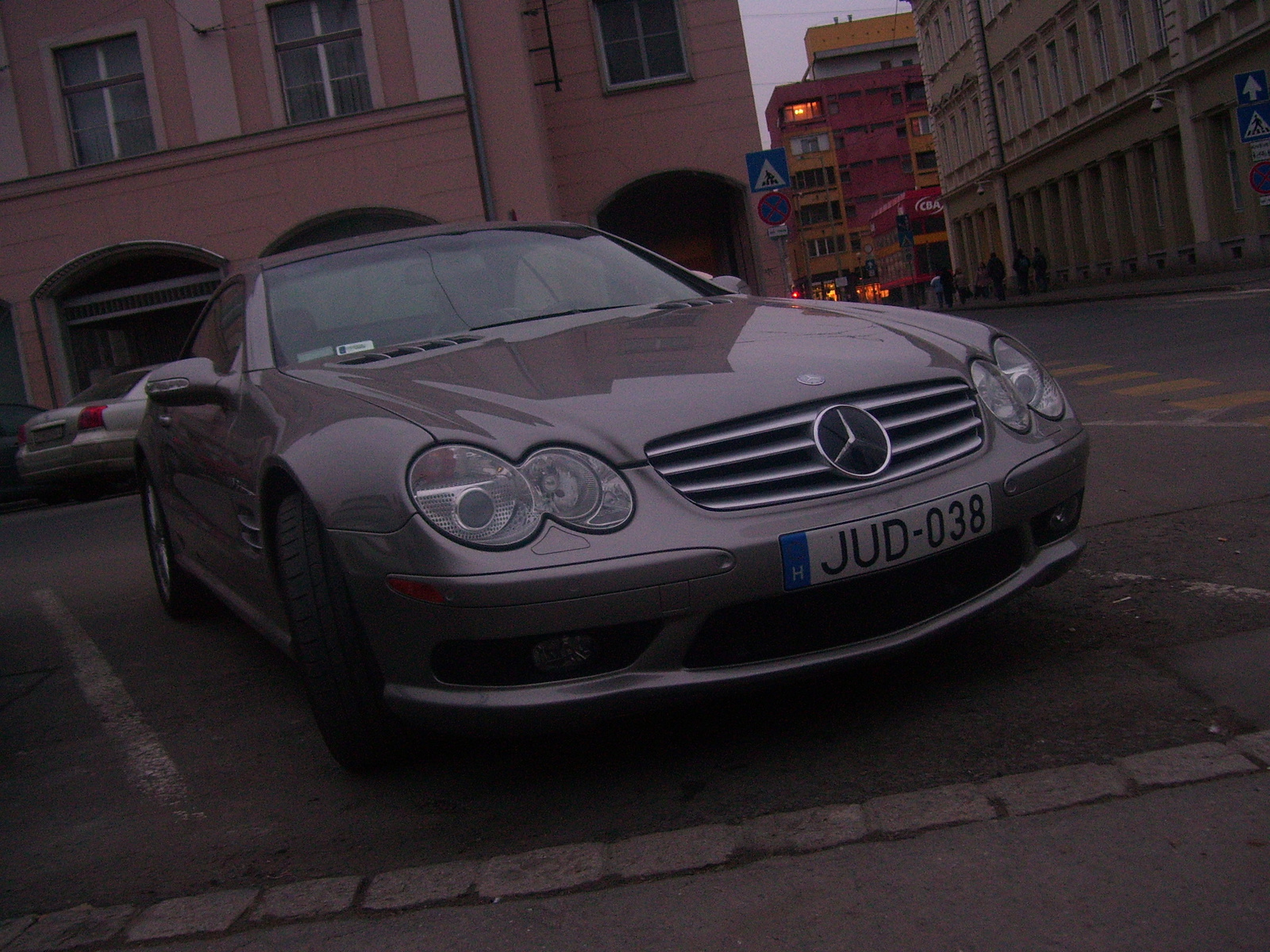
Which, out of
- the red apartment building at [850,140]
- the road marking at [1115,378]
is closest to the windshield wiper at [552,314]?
the road marking at [1115,378]

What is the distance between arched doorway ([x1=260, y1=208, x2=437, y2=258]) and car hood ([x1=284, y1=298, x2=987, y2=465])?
16644 mm

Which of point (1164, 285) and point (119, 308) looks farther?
point (1164, 285)

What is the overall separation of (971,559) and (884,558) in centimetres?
33

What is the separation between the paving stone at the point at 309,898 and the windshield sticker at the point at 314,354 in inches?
65.7

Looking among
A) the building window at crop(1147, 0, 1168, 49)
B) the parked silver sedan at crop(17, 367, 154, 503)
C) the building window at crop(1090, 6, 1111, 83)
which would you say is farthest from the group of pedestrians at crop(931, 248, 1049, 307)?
the parked silver sedan at crop(17, 367, 154, 503)

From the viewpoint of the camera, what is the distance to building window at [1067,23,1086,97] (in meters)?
36.9

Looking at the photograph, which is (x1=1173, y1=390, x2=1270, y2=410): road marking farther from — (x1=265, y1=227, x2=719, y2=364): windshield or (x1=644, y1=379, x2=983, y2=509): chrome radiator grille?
(x1=644, y1=379, x2=983, y2=509): chrome radiator grille

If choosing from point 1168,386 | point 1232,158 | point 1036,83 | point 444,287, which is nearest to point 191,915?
point 444,287


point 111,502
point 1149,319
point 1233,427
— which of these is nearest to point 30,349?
point 111,502

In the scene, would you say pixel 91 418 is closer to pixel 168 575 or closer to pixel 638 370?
pixel 168 575

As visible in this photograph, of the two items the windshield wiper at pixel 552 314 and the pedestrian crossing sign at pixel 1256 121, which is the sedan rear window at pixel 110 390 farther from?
the pedestrian crossing sign at pixel 1256 121

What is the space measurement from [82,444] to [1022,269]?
3496 centimetres

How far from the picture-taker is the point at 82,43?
65.6ft

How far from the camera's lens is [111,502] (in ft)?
39.7
